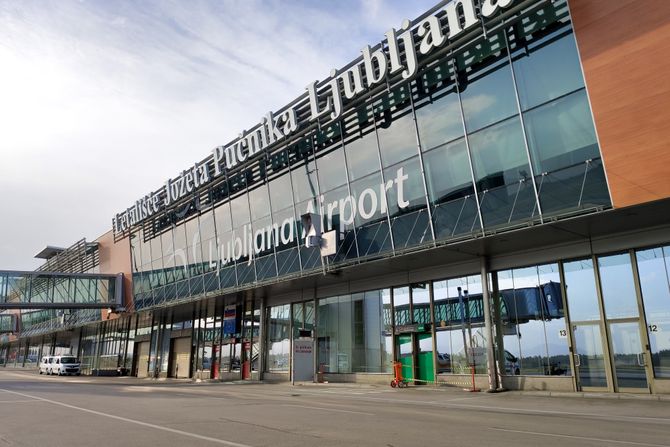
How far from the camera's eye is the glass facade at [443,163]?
16.9m

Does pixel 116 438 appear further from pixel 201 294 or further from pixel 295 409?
pixel 201 294

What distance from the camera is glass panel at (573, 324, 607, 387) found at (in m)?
17.6

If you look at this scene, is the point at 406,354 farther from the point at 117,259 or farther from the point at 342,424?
the point at 117,259

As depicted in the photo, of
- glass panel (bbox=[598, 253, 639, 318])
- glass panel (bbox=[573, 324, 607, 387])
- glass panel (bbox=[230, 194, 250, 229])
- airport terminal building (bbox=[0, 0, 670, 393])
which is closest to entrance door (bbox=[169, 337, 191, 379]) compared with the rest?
airport terminal building (bbox=[0, 0, 670, 393])

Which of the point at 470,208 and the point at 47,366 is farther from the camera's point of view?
the point at 47,366

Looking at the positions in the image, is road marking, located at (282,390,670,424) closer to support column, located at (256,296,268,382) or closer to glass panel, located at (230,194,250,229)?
support column, located at (256,296,268,382)

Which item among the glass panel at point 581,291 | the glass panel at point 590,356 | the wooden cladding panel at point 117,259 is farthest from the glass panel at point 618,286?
the wooden cladding panel at point 117,259

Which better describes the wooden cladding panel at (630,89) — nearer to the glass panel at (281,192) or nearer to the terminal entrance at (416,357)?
the terminal entrance at (416,357)

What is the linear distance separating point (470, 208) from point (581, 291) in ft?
15.8

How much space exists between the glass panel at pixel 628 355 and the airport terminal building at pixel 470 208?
0.05 meters

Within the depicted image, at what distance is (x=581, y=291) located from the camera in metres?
18.4

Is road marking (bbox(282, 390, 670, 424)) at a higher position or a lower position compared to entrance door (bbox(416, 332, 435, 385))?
lower

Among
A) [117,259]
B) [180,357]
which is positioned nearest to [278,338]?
[180,357]

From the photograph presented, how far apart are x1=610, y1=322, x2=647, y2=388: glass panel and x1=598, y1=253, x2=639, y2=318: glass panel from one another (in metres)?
0.44
